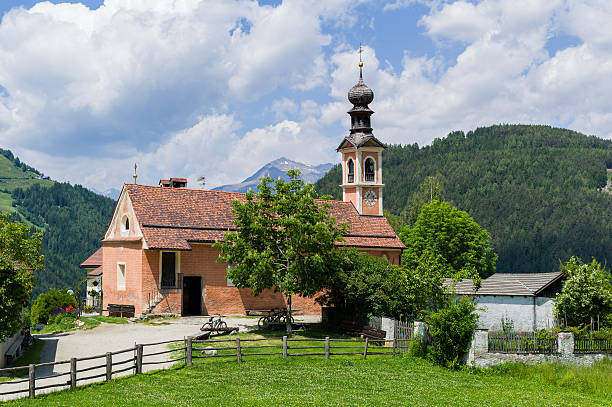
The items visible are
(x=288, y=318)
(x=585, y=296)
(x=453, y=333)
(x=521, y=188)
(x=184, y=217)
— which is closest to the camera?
(x=453, y=333)

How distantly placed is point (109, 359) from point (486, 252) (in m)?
43.1

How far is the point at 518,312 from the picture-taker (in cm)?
3231

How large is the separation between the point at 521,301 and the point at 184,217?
19889 millimetres

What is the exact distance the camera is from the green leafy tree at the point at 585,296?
28344 mm

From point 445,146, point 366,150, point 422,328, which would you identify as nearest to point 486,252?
point 366,150

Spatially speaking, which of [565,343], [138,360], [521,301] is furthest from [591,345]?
[138,360]

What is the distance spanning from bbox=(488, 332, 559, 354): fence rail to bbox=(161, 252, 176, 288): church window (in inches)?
762

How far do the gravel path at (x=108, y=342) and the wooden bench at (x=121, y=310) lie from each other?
2.16 meters

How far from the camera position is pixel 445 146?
173875mm

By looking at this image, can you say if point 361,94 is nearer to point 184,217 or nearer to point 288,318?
point 184,217

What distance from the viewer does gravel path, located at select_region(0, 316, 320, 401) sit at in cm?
2164

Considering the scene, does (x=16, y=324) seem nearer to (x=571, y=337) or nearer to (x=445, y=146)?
(x=571, y=337)

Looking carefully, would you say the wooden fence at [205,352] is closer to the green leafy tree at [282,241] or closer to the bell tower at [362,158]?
the green leafy tree at [282,241]

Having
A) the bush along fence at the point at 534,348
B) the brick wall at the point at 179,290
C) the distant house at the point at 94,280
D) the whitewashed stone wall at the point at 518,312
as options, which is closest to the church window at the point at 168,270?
the brick wall at the point at 179,290
